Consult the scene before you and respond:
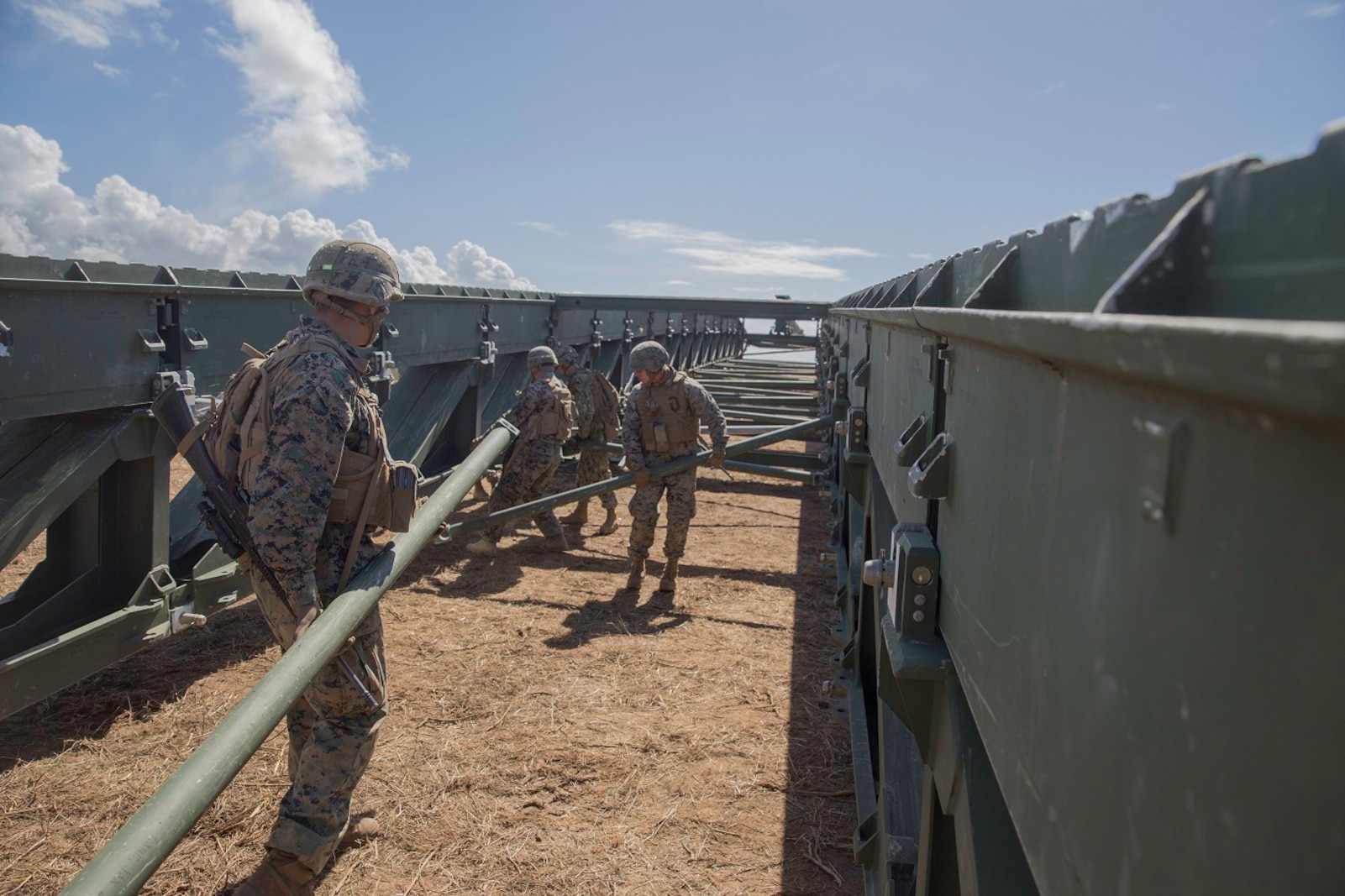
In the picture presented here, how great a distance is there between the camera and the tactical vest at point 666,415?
258 inches

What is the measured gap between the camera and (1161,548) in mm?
734

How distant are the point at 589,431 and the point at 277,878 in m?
5.76

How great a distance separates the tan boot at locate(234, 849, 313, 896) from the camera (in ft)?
9.96

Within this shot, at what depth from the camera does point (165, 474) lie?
4379mm

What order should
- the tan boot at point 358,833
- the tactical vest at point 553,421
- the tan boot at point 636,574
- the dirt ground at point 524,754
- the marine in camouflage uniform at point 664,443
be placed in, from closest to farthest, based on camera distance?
the dirt ground at point 524,754, the tan boot at point 358,833, the marine in camouflage uniform at point 664,443, the tan boot at point 636,574, the tactical vest at point 553,421

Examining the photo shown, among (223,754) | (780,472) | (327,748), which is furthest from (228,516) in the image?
(780,472)

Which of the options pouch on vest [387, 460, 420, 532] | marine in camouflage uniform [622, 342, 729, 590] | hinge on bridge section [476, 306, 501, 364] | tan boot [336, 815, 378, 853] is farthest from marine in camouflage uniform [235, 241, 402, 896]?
hinge on bridge section [476, 306, 501, 364]

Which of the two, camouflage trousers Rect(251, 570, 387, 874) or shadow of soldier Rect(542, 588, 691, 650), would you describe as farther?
shadow of soldier Rect(542, 588, 691, 650)

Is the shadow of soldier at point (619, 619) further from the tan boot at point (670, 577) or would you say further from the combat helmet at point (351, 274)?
the combat helmet at point (351, 274)

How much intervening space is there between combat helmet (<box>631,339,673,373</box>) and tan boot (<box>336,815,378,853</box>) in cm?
359

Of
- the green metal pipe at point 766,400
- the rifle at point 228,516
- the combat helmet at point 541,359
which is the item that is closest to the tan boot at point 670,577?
the combat helmet at point 541,359

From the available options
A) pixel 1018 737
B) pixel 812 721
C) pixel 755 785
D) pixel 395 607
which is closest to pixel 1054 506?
pixel 1018 737

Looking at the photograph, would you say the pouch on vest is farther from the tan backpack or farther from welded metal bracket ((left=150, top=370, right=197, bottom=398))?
the tan backpack

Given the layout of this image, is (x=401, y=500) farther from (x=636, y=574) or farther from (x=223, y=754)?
(x=636, y=574)
